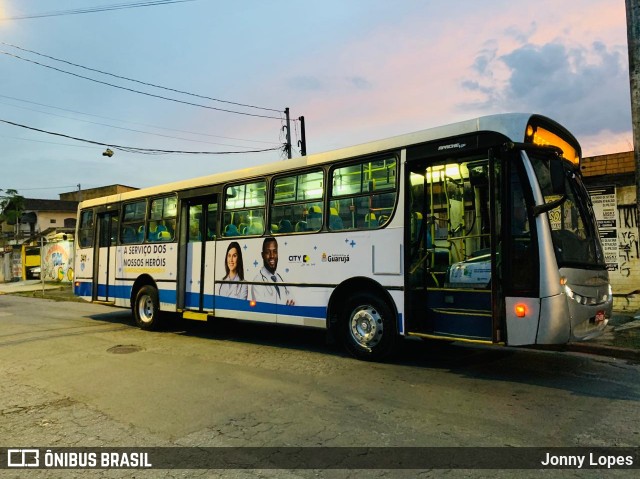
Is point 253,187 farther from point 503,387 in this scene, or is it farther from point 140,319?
point 503,387

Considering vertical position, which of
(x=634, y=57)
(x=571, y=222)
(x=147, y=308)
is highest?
(x=634, y=57)

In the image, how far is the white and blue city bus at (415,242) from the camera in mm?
5559

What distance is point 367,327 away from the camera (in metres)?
7.00

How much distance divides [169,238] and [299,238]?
3.86 m

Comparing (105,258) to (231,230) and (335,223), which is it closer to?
(231,230)

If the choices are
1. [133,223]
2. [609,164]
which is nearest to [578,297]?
[609,164]

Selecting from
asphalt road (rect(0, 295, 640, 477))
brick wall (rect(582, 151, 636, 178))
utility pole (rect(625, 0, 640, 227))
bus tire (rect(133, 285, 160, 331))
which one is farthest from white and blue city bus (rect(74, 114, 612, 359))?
brick wall (rect(582, 151, 636, 178))

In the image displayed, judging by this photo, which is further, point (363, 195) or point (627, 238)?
point (627, 238)

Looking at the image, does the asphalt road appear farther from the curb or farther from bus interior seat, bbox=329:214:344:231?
bus interior seat, bbox=329:214:344:231

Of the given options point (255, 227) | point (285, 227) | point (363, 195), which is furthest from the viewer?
point (255, 227)

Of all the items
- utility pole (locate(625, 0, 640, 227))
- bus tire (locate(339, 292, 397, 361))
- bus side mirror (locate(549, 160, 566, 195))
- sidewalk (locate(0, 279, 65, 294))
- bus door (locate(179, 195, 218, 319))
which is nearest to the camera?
bus side mirror (locate(549, 160, 566, 195))

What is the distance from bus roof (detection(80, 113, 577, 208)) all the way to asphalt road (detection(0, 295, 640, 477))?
307 centimetres

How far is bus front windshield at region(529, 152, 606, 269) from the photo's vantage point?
5598 mm

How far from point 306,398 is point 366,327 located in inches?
75.1
